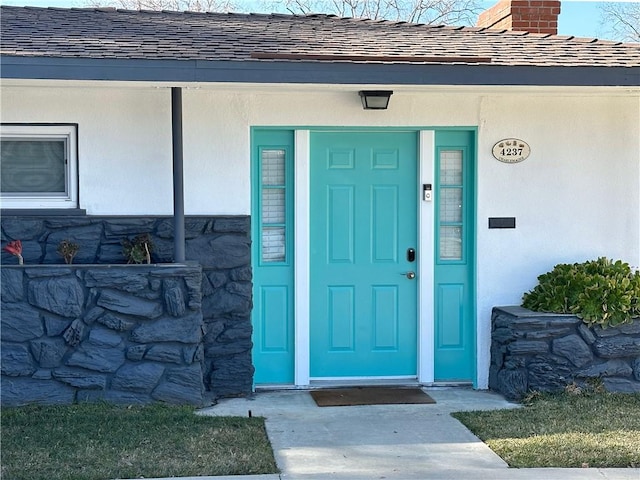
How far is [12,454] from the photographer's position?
555 centimetres

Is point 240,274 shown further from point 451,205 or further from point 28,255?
point 451,205

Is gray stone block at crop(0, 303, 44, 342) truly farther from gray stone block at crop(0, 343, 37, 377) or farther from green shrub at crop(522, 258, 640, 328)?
green shrub at crop(522, 258, 640, 328)

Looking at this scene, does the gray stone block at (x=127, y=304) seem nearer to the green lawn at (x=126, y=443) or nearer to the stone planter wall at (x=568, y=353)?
the green lawn at (x=126, y=443)

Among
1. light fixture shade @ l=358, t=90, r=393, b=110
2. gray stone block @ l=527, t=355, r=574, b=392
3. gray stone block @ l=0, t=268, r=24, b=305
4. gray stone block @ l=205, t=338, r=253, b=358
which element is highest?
light fixture shade @ l=358, t=90, r=393, b=110

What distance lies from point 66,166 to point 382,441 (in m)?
3.36

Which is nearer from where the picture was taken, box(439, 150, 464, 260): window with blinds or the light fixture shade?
the light fixture shade

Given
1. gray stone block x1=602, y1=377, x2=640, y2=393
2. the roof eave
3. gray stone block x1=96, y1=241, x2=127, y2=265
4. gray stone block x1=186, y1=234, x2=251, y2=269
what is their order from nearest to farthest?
the roof eave
gray stone block x1=602, y1=377, x2=640, y2=393
gray stone block x1=96, y1=241, x2=127, y2=265
gray stone block x1=186, y1=234, x2=251, y2=269

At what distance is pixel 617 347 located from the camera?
23.3 ft

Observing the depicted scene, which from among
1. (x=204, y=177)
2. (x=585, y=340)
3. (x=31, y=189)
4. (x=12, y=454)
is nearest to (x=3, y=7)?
(x=31, y=189)

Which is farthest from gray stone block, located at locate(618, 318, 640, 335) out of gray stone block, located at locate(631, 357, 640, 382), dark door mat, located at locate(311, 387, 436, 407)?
dark door mat, located at locate(311, 387, 436, 407)

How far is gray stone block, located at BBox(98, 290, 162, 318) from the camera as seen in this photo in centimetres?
667

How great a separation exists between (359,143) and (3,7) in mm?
3671

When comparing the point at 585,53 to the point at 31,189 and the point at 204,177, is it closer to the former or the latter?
the point at 204,177

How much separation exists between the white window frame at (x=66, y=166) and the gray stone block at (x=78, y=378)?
1.39m
